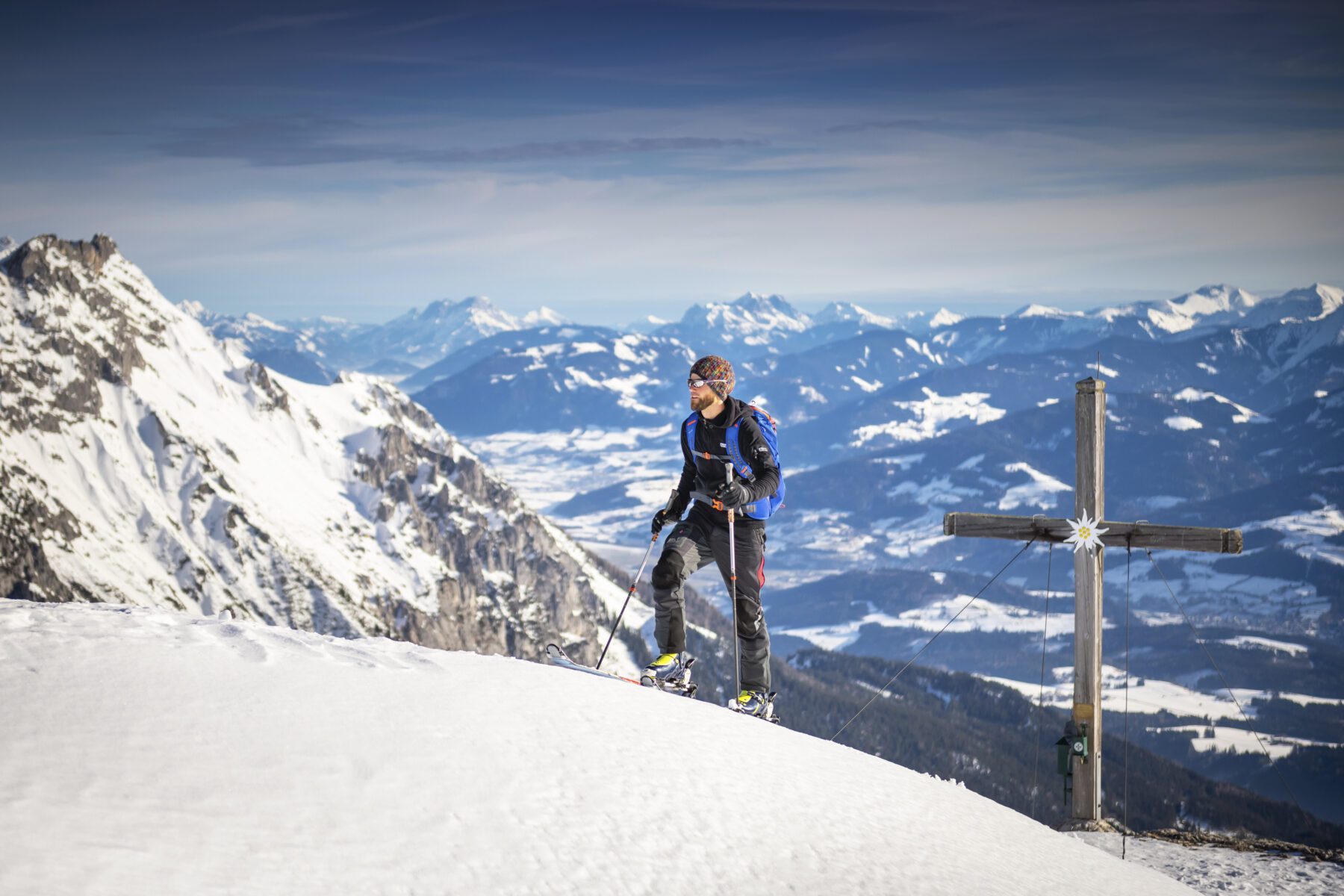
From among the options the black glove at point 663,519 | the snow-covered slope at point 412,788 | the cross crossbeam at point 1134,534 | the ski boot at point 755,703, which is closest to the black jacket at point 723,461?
the black glove at point 663,519

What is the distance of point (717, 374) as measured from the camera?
549 inches

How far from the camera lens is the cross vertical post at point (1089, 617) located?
14.7m

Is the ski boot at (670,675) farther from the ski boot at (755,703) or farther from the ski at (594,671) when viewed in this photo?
the ski boot at (755,703)

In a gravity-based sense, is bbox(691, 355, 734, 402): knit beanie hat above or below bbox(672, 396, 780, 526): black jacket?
above

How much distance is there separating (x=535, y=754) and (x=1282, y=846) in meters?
10.5

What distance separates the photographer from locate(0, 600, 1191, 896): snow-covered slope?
7031 mm

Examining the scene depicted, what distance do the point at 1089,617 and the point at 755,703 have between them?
16.4ft

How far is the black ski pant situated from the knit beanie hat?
1.76 metres

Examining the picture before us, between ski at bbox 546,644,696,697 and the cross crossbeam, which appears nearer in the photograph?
ski at bbox 546,644,696,697

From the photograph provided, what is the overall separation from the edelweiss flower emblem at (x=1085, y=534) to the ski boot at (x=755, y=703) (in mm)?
4650

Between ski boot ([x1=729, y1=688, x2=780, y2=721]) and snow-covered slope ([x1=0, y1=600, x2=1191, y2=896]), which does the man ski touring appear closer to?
ski boot ([x1=729, y1=688, x2=780, y2=721])

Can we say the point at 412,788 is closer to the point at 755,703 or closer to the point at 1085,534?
the point at 755,703

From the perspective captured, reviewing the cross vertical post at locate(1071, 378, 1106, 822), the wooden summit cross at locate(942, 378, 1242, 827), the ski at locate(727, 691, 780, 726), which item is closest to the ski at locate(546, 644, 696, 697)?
the ski at locate(727, 691, 780, 726)

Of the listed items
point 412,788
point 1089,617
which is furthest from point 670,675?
point 412,788
